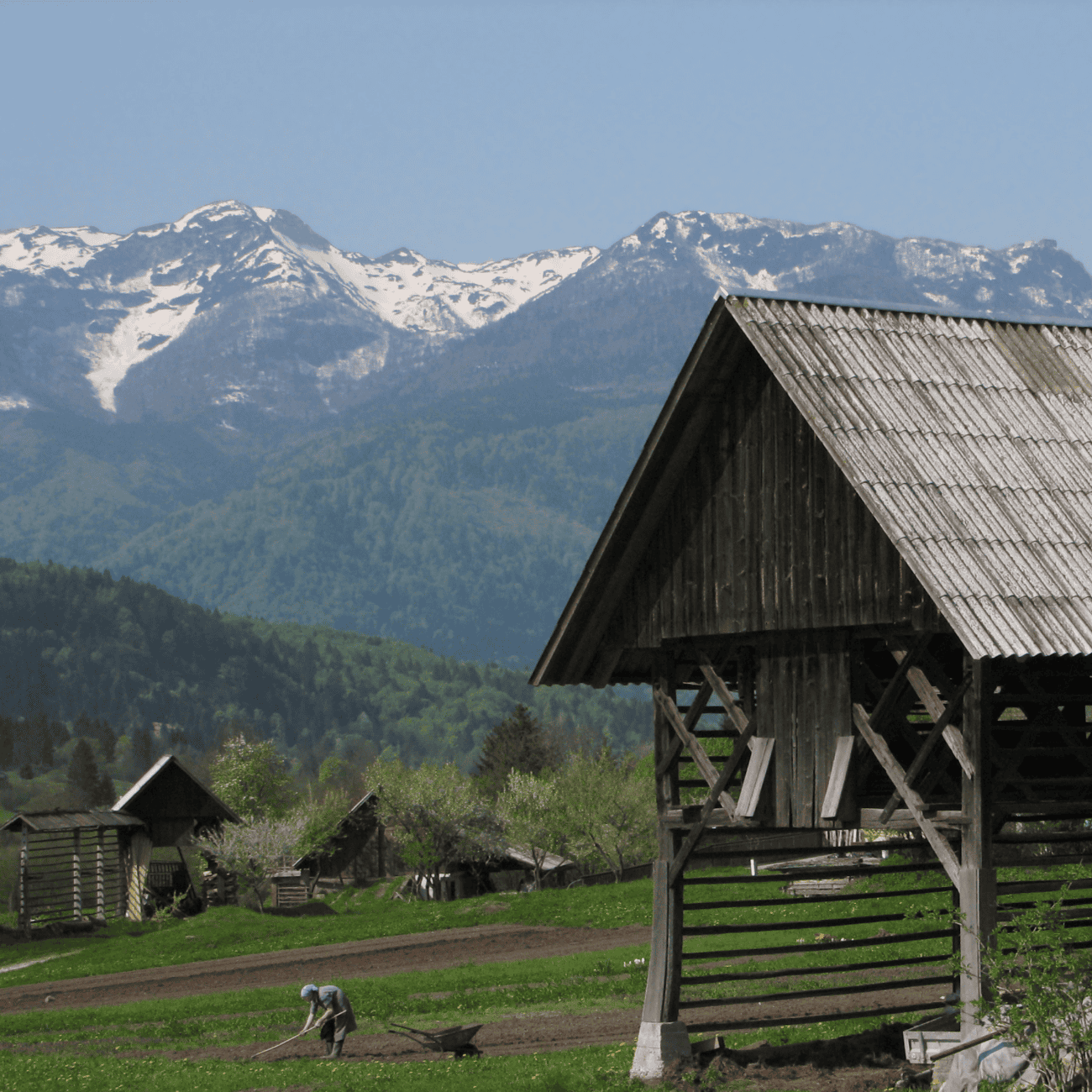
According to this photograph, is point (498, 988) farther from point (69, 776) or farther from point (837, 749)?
point (69, 776)

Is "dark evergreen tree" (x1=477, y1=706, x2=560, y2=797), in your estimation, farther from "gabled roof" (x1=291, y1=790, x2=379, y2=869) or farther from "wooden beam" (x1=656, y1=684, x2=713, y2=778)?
"wooden beam" (x1=656, y1=684, x2=713, y2=778)

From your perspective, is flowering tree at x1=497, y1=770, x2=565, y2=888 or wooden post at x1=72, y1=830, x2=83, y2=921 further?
flowering tree at x1=497, y1=770, x2=565, y2=888

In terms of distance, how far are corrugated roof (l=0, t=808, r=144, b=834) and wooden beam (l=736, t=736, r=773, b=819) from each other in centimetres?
4853

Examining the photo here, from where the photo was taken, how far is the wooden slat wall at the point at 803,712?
19031mm

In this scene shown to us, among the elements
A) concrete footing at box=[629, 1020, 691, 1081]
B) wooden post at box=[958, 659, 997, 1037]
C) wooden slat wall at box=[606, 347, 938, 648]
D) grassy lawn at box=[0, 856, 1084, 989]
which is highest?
wooden slat wall at box=[606, 347, 938, 648]

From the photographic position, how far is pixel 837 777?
1862 centimetres

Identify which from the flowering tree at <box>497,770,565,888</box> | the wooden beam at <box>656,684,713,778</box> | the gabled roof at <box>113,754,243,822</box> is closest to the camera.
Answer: the wooden beam at <box>656,684,713,778</box>

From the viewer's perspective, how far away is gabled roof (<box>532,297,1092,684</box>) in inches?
657

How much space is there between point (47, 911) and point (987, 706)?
6274 cm

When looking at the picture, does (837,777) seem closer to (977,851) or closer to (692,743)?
(977,851)

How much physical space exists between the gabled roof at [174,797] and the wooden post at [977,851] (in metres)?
57.5

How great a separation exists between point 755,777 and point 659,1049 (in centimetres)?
391

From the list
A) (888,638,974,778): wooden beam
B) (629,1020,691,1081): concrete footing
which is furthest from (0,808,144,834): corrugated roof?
(888,638,974,778): wooden beam

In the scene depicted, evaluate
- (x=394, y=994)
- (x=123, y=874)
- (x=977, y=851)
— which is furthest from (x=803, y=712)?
(x=123, y=874)
